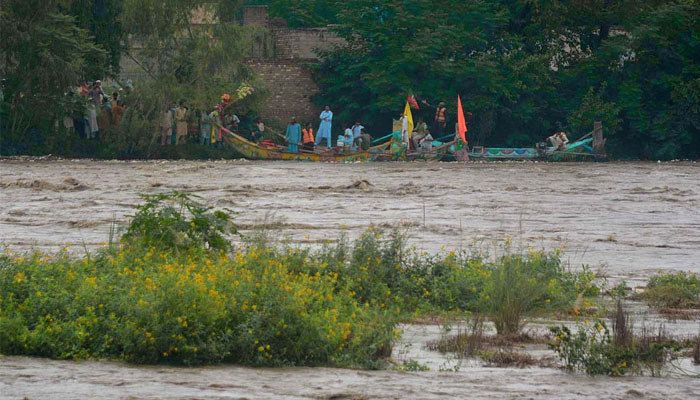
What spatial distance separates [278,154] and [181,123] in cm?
342

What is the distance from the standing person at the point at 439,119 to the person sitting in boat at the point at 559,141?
3844 mm

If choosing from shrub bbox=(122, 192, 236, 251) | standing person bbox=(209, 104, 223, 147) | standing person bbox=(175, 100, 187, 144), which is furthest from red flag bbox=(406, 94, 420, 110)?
shrub bbox=(122, 192, 236, 251)

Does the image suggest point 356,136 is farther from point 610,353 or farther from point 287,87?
point 610,353

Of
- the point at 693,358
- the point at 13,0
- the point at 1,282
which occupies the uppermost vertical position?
the point at 13,0

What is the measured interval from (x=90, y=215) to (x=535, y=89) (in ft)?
82.0

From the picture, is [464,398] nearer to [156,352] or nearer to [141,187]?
[156,352]

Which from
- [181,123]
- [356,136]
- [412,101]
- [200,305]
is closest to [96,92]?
[181,123]

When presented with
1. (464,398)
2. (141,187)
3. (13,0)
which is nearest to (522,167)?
(141,187)

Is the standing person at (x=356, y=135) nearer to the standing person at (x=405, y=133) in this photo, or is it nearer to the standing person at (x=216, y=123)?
the standing person at (x=405, y=133)

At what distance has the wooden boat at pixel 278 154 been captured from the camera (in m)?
36.9

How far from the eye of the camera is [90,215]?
60.5 feet

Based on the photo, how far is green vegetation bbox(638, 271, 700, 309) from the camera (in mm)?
10906

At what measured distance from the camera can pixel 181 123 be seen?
3669cm

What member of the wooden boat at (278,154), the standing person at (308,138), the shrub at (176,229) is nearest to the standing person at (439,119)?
the wooden boat at (278,154)
